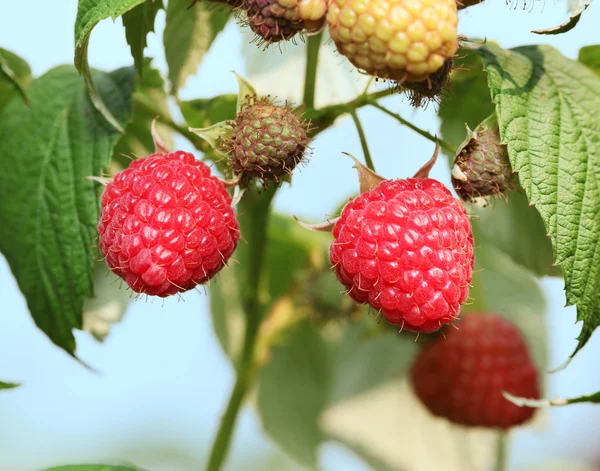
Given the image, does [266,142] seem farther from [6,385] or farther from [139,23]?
[6,385]

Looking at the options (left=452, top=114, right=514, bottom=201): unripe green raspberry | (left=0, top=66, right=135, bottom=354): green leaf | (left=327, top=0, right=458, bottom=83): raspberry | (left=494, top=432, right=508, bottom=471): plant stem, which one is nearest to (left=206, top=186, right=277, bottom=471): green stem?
(left=0, top=66, right=135, bottom=354): green leaf

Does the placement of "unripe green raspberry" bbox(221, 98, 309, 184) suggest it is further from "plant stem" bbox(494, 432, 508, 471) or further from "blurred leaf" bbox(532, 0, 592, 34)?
"plant stem" bbox(494, 432, 508, 471)

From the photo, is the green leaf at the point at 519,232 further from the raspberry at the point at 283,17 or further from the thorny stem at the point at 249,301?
the raspberry at the point at 283,17

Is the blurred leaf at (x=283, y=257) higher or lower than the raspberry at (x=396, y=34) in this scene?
lower

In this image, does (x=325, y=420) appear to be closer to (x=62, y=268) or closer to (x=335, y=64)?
(x=335, y=64)

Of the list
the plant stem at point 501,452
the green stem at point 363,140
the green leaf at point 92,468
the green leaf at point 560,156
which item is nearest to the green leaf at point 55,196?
the green leaf at point 92,468

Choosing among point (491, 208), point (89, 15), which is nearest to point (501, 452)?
point (491, 208)

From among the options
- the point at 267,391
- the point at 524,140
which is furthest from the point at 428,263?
the point at 267,391

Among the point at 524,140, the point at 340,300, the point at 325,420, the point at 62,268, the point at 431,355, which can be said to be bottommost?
the point at 325,420
